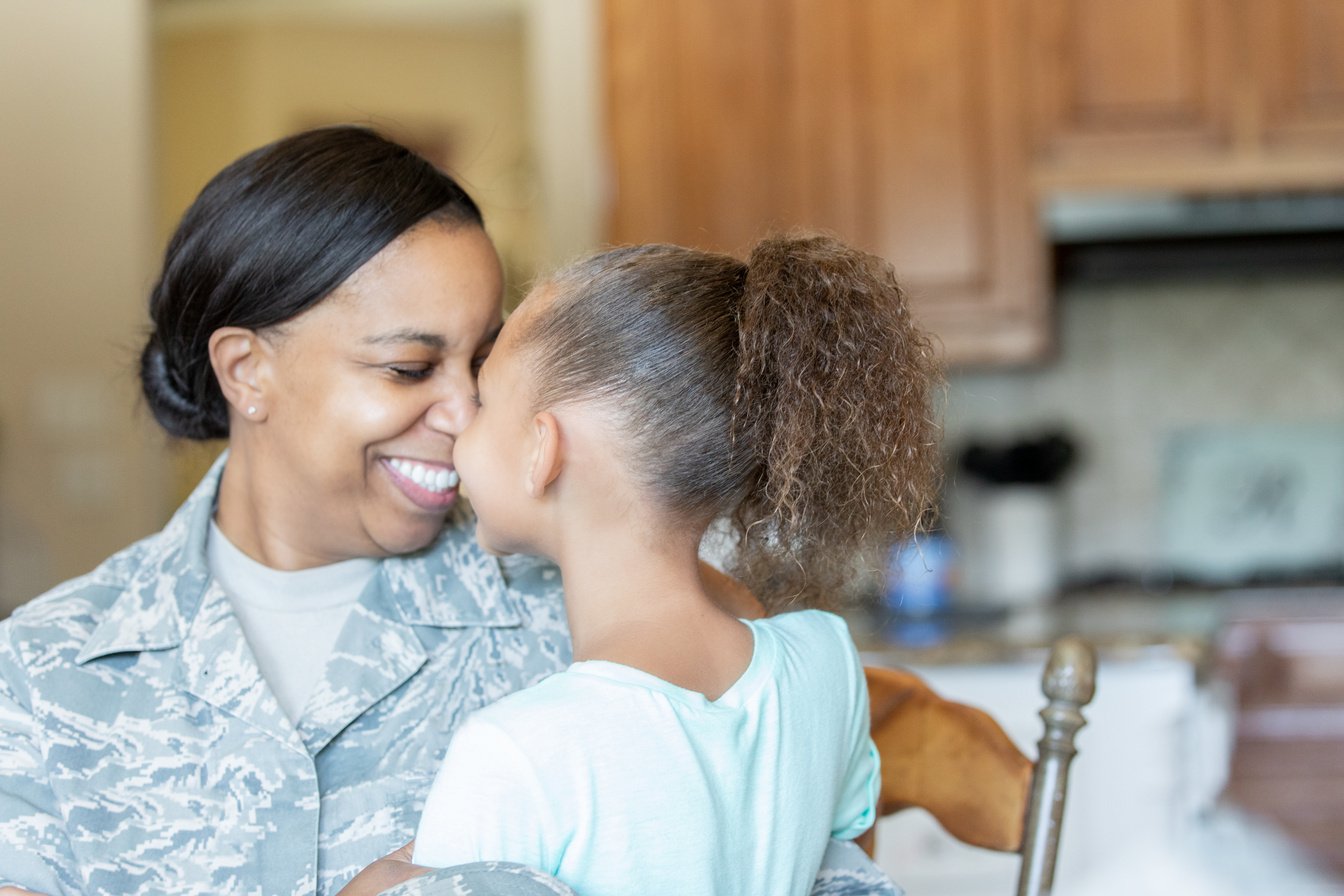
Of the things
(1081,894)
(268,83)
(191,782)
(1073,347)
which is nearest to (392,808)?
(191,782)

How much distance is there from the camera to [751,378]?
0.91m

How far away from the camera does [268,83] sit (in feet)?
17.2

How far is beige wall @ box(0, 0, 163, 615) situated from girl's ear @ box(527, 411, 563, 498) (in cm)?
228

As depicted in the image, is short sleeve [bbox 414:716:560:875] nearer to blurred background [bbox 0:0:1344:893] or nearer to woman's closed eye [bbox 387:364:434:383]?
woman's closed eye [bbox 387:364:434:383]

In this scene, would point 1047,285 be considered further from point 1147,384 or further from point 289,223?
point 289,223

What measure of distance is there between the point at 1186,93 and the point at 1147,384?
681mm

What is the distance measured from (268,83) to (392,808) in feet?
15.1

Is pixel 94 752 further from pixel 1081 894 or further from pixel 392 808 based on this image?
pixel 1081 894

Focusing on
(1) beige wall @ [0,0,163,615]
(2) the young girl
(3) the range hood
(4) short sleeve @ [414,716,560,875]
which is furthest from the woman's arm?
(1) beige wall @ [0,0,163,615]

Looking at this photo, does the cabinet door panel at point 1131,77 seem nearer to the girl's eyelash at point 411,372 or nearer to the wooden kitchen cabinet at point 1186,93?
the wooden kitchen cabinet at point 1186,93

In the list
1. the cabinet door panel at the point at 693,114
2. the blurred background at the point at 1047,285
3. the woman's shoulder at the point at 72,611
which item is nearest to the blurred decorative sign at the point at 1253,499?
the blurred background at the point at 1047,285

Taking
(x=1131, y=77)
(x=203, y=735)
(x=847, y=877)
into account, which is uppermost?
(x=1131, y=77)

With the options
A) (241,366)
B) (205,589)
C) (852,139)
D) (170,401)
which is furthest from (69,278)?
(205,589)

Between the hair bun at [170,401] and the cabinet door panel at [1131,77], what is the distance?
76.3 inches
